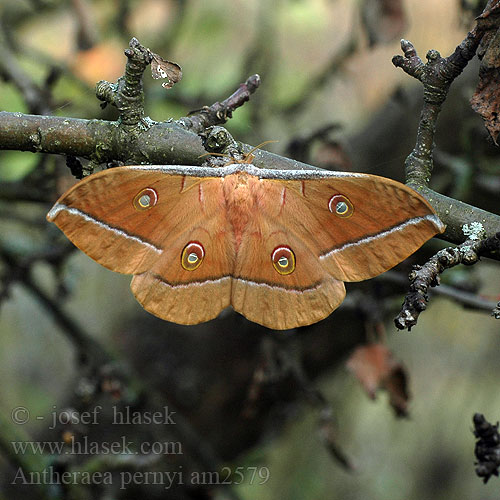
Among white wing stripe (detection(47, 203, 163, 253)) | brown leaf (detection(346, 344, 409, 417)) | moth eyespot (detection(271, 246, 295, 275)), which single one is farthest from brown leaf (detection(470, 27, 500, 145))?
brown leaf (detection(346, 344, 409, 417))

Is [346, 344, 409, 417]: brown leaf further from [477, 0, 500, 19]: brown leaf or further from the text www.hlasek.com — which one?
[477, 0, 500, 19]: brown leaf

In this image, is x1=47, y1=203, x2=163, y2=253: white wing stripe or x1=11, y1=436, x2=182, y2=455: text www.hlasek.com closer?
x1=47, y1=203, x2=163, y2=253: white wing stripe

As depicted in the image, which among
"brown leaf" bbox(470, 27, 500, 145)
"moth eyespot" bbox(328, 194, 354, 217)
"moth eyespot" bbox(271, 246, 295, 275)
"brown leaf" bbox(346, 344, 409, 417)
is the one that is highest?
"brown leaf" bbox(470, 27, 500, 145)

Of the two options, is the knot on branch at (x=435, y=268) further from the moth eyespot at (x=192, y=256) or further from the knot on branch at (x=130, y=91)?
the knot on branch at (x=130, y=91)

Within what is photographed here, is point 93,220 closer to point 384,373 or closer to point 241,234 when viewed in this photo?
point 241,234

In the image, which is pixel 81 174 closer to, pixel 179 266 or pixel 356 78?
pixel 179 266

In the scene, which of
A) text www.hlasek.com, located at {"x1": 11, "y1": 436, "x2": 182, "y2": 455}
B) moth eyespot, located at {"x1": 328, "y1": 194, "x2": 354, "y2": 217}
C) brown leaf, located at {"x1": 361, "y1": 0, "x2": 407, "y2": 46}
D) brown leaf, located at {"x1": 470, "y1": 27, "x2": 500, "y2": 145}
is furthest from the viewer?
text www.hlasek.com, located at {"x1": 11, "y1": 436, "x2": 182, "y2": 455}

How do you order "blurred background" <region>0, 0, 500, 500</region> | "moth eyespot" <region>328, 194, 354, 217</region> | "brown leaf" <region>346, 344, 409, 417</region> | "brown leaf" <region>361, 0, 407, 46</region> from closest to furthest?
"moth eyespot" <region>328, 194, 354, 217</region>, "brown leaf" <region>346, 344, 409, 417</region>, "blurred background" <region>0, 0, 500, 500</region>, "brown leaf" <region>361, 0, 407, 46</region>

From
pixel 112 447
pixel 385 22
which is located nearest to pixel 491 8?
pixel 385 22
